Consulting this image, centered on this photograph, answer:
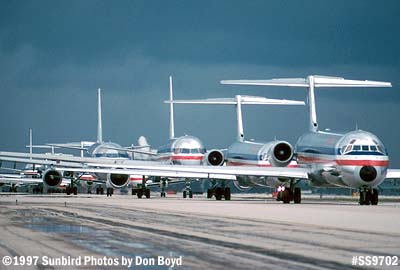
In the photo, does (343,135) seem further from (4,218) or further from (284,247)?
(284,247)

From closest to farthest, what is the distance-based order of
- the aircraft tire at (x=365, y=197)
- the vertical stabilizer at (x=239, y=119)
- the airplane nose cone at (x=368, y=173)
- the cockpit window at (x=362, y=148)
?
the airplane nose cone at (x=368, y=173)
the cockpit window at (x=362, y=148)
the aircraft tire at (x=365, y=197)
the vertical stabilizer at (x=239, y=119)

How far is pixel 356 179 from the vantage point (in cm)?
5091

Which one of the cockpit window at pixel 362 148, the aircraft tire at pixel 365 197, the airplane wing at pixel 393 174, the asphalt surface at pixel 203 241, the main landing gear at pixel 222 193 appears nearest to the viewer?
the asphalt surface at pixel 203 241

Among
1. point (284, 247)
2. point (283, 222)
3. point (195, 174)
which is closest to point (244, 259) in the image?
point (284, 247)

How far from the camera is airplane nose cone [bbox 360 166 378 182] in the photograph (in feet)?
165

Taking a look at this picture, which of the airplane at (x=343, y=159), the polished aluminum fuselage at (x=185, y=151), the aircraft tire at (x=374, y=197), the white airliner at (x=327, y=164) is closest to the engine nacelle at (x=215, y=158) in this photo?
the white airliner at (x=327, y=164)

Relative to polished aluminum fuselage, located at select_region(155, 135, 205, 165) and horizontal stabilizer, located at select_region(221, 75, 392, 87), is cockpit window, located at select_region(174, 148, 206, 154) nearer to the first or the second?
polished aluminum fuselage, located at select_region(155, 135, 205, 165)

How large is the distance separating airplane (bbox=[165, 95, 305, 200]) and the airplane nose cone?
8445 millimetres

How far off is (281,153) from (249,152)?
11090mm

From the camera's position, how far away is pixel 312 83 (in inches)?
2414

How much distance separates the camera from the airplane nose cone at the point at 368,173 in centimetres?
5031

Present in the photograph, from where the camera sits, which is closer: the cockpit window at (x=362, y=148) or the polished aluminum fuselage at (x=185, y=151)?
the cockpit window at (x=362, y=148)

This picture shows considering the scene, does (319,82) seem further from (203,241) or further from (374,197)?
(203,241)

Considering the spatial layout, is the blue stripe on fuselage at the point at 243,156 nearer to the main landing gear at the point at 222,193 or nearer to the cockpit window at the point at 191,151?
the main landing gear at the point at 222,193
